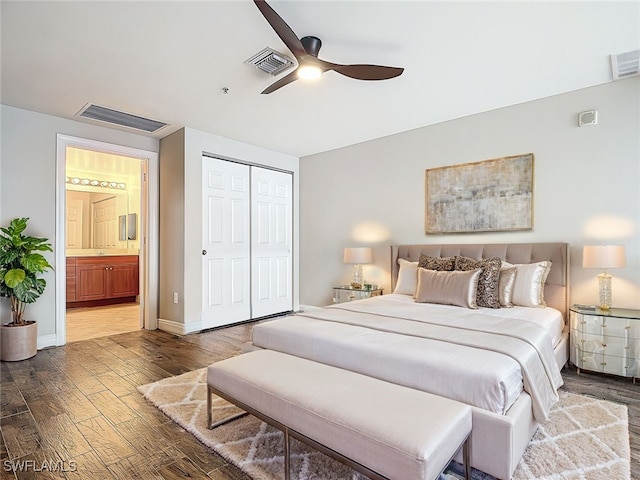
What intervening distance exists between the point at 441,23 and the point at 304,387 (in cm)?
242

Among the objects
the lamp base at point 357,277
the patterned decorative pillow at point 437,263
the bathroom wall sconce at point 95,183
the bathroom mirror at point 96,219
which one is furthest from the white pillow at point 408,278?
the bathroom wall sconce at point 95,183

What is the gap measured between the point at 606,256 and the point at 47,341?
5.54 metres

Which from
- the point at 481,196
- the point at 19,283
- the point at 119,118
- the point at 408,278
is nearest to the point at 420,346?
the point at 408,278

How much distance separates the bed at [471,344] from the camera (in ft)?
5.43

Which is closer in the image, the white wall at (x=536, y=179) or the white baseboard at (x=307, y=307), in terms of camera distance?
the white wall at (x=536, y=179)

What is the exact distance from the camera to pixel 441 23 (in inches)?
93.1

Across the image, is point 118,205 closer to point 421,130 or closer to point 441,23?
point 421,130

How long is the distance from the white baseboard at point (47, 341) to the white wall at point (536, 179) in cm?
343

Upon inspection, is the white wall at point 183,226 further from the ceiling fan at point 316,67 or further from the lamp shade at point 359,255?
the ceiling fan at point 316,67

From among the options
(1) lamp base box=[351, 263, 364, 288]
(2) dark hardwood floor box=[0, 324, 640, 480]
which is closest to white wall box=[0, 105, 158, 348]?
(2) dark hardwood floor box=[0, 324, 640, 480]

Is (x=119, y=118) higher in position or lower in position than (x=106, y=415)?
higher

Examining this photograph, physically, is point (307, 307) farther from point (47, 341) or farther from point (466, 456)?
point (466, 456)

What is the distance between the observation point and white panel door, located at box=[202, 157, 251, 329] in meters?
4.68

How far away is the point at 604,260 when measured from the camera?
2.93 m
